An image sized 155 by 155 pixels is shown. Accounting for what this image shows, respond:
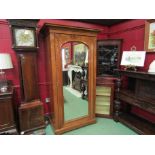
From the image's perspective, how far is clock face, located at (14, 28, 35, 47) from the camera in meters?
2.04

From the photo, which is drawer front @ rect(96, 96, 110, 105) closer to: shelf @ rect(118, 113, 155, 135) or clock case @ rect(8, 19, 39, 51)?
shelf @ rect(118, 113, 155, 135)

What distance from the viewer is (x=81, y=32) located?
2.16 metres

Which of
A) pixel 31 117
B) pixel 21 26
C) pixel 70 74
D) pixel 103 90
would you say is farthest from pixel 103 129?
pixel 21 26

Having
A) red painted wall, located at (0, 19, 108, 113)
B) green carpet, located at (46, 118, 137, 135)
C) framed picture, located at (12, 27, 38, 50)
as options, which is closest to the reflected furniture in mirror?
green carpet, located at (46, 118, 137, 135)

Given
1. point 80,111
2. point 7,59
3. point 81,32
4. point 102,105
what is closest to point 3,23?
point 7,59

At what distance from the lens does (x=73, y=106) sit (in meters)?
2.51

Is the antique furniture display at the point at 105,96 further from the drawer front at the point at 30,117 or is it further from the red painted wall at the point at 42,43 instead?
the drawer front at the point at 30,117

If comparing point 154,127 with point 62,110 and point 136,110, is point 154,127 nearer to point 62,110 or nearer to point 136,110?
point 136,110

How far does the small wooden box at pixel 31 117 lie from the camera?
2135 millimetres

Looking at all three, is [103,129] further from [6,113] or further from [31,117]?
[6,113]

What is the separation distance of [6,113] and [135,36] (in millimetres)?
2924

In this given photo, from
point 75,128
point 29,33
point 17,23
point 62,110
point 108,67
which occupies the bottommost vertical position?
point 75,128

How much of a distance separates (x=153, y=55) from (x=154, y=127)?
4.46 ft

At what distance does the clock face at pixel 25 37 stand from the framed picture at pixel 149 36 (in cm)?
216
